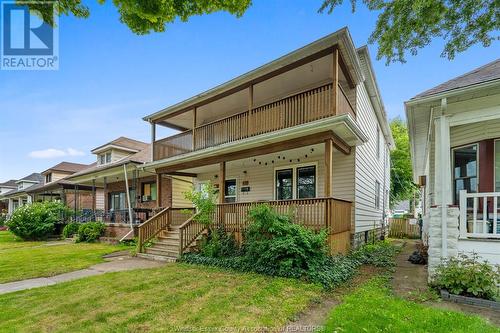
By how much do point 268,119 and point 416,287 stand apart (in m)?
6.12

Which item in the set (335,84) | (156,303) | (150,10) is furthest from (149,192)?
(150,10)

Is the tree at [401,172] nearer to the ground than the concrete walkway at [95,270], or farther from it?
farther from it

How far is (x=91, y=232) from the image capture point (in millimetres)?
15844

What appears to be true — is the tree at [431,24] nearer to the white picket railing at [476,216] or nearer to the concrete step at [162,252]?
the white picket railing at [476,216]

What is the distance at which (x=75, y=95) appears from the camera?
17406 mm

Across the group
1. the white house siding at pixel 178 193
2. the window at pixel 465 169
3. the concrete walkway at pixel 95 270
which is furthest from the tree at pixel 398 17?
the white house siding at pixel 178 193

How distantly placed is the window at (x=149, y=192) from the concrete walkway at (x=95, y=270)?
6.94m

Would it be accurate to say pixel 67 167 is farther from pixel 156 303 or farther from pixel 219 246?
pixel 156 303

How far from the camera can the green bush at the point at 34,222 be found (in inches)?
703

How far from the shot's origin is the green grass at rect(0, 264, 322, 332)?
4356 mm

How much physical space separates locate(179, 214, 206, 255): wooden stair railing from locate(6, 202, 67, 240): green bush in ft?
44.6

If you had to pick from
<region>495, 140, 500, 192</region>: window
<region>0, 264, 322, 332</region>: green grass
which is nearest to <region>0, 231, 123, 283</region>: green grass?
<region>0, 264, 322, 332</region>: green grass

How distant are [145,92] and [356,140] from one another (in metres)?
15.8

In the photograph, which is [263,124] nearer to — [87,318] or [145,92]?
[87,318]
